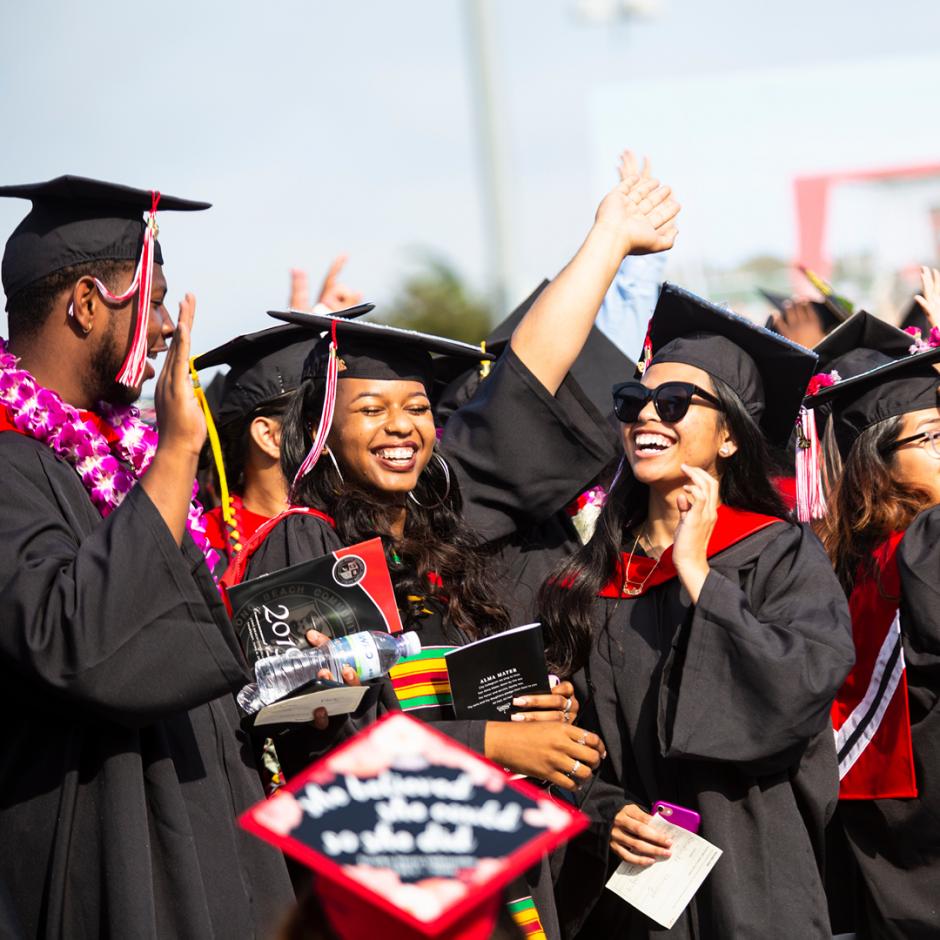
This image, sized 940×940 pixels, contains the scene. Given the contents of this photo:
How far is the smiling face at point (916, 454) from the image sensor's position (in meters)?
4.57

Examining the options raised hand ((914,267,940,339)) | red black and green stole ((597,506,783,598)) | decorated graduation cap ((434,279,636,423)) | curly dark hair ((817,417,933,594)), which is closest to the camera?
red black and green stole ((597,506,783,598))

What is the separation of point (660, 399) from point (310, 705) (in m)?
1.43

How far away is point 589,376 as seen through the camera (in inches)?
212

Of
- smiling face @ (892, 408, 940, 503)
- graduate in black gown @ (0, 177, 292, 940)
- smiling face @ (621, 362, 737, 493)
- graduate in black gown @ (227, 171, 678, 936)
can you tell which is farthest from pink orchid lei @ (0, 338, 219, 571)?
smiling face @ (892, 408, 940, 503)

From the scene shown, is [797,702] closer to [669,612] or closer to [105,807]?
[669,612]

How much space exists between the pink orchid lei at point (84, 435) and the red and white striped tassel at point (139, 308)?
0.14m

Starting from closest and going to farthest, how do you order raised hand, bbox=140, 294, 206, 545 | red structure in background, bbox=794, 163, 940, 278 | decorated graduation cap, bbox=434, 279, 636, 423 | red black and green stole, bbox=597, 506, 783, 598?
raised hand, bbox=140, 294, 206, 545 < red black and green stole, bbox=597, 506, 783, 598 < decorated graduation cap, bbox=434, 279, 636, 423 < red structure in background, bbox=794, 163, 940, 278

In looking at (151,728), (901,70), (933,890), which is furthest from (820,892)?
(901,70)

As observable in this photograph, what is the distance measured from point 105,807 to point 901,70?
91.5 ft

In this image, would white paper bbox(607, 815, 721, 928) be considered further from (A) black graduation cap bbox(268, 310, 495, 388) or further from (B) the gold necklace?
(A) black graduation cap bbox(268, 310, 495, 388)

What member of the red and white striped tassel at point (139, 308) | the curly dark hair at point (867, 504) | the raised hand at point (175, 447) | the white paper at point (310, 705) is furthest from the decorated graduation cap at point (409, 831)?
the curly dark hair at point (867, 504)

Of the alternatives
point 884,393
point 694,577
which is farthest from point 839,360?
point 694,577

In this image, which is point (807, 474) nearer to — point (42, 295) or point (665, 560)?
point (665, 560)

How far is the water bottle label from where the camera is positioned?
3363 mm
